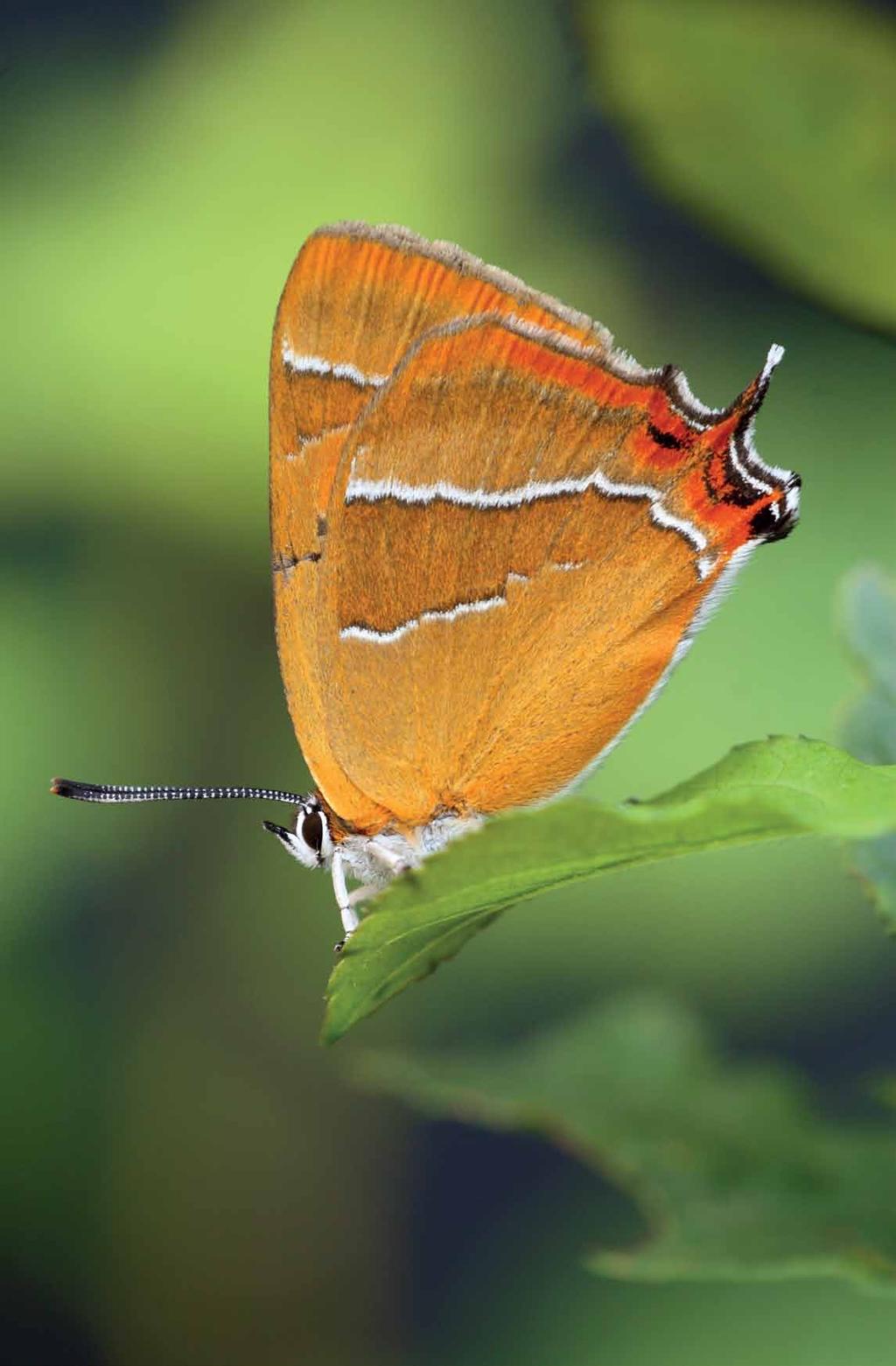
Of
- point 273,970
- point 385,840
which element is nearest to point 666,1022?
point 385,840

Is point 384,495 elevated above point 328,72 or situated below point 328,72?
below

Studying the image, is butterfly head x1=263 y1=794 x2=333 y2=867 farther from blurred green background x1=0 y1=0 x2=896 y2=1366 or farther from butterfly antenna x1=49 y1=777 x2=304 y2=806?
blurred green background x1=0 y1=0 x2=896 y2=1366

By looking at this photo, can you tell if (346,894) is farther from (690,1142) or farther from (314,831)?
(690,1142)

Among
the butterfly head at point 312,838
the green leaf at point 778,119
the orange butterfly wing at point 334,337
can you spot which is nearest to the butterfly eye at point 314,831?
the butterfly head at point 312,838

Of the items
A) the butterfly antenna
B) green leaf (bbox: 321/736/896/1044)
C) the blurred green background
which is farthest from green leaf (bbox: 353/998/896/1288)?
the blurred green background

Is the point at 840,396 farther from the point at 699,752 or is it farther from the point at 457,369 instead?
the point at 457,369

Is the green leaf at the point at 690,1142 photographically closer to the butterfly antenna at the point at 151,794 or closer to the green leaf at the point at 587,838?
the green leaf at the point at 587,838
